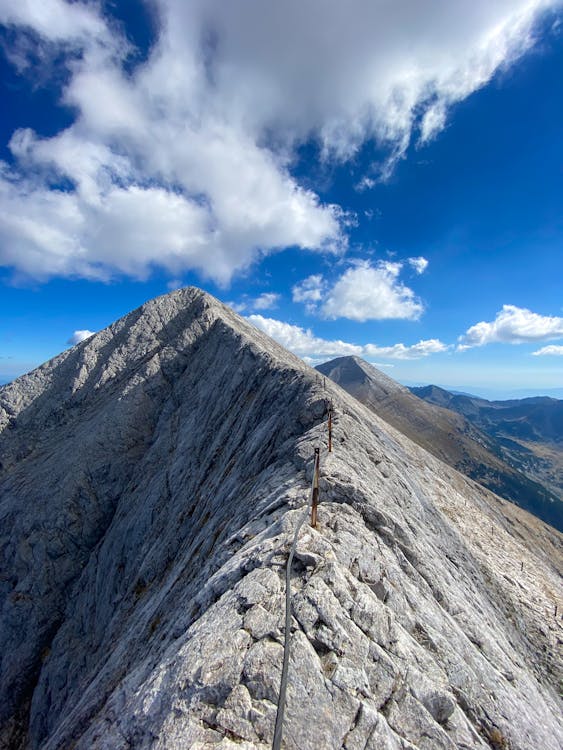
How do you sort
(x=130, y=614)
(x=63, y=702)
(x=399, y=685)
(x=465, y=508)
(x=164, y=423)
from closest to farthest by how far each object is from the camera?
1. (x=399, y=685)
2. (x=130, y=614)
3. (x=63, y=702)
4. (x=465, y=508)
5. (x=164, y=423)

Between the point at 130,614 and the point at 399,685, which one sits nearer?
the point at 399,685

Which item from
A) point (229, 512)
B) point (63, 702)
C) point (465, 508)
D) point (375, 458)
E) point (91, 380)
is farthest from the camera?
point (91, 380)

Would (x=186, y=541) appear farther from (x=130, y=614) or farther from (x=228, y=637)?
(x=228, y=637)

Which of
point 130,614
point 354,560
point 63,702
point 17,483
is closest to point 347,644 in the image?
point 354,560

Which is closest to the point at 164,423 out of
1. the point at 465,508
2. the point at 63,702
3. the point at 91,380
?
the point at 91,380

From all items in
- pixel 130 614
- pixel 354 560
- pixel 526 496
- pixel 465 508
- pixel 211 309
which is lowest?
pixel 526 496

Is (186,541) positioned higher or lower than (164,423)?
lower
